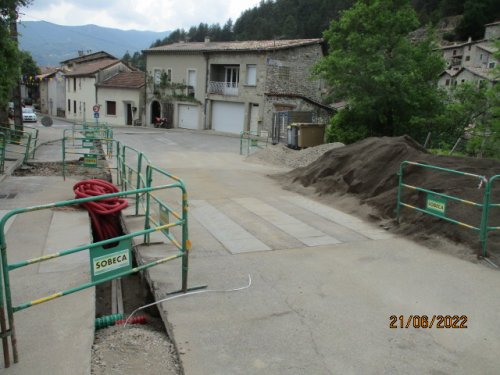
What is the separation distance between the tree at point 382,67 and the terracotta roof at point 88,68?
35229mm

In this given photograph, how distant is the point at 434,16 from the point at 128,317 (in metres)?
95.0

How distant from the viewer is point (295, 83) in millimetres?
35844

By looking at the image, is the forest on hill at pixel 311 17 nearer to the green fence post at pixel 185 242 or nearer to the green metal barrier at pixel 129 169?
the green metal barrier at pixel 129 169

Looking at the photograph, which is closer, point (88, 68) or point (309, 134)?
point (309, 134)

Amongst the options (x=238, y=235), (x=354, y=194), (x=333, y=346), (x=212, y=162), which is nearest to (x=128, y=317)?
(x=333, y=346)

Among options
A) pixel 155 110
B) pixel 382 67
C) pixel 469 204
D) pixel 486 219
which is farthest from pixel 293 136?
pixel 155 110

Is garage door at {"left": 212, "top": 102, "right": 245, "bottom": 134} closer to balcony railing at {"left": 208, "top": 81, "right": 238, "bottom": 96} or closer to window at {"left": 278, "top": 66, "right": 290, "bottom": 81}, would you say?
balcony railing at {"left": 208, "top": 81, "right": 238, "bottom": 96}

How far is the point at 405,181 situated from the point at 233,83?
2971 centimetres

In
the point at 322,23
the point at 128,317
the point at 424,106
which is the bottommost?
the point at 128,317

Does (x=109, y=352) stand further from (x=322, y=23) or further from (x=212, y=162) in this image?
(x=322, y=23)

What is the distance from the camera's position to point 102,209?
7.14 meters

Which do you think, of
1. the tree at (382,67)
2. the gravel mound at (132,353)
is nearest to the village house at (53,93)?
the tree at (382,67)
